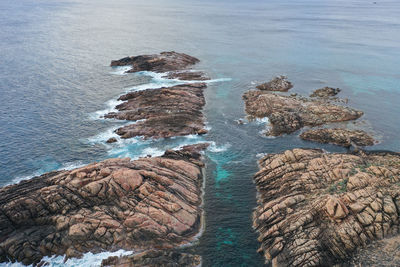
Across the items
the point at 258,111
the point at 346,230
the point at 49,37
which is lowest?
the point at 49,37

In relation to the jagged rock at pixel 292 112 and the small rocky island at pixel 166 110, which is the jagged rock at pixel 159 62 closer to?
the small rocky island at pixel 166 110

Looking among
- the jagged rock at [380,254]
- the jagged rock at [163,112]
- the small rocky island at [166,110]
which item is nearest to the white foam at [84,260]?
the jagged rock at [380,254]

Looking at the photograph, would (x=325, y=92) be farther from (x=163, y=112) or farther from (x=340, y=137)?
(x=163, y=112)

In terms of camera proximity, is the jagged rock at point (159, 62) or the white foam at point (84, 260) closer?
the white foam at point (84, 260)

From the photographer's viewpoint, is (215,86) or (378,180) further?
(215,86)

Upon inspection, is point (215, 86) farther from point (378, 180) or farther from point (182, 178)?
point (378, 180)

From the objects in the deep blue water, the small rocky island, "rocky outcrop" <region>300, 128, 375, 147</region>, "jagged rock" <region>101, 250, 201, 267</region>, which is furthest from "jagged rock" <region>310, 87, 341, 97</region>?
"jagged rock" <region>101, 250, 201, 267</region>

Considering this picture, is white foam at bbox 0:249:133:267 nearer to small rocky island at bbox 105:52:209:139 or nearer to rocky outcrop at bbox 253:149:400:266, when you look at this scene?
rocky outcrop at bbox 253:149:400:266

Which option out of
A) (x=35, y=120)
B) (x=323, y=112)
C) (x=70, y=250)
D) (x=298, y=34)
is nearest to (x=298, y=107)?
(x=323, y=112)
